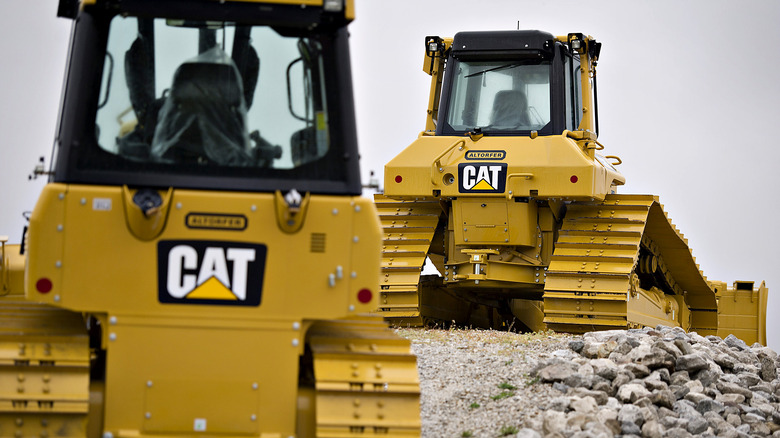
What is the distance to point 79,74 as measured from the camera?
5.15 m

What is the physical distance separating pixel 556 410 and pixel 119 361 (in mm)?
3609

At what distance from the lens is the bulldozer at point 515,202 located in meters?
11.3

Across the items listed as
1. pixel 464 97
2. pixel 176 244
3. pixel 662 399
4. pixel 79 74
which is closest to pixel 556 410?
pixel 662 399

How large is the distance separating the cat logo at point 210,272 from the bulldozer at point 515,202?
A: 6436 mm

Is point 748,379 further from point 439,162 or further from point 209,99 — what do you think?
point 209,99

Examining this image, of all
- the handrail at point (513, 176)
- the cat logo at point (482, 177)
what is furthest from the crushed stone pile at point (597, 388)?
the cat logo at point (482, 177)

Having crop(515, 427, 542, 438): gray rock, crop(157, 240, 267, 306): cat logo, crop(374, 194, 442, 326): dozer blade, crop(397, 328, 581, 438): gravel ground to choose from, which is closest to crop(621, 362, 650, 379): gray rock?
crop(397, 328, 581, 438): gravel ground

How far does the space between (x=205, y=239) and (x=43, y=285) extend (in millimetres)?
750

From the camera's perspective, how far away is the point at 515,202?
460 inches

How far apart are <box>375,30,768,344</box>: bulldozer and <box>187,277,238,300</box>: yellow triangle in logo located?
6.49m

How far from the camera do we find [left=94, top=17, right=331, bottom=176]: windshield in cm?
521

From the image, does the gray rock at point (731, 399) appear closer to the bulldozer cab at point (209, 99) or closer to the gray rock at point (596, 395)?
the gray rock at point (596, 395)

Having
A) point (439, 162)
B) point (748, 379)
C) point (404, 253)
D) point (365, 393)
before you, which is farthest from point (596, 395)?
point (404, 253)

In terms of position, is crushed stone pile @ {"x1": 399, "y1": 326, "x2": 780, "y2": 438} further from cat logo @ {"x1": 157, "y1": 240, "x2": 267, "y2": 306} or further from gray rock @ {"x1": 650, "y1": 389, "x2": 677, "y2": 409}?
cat logo @ {"x1": 157, "y1": 240, "x2": 267, "y2": 306}
